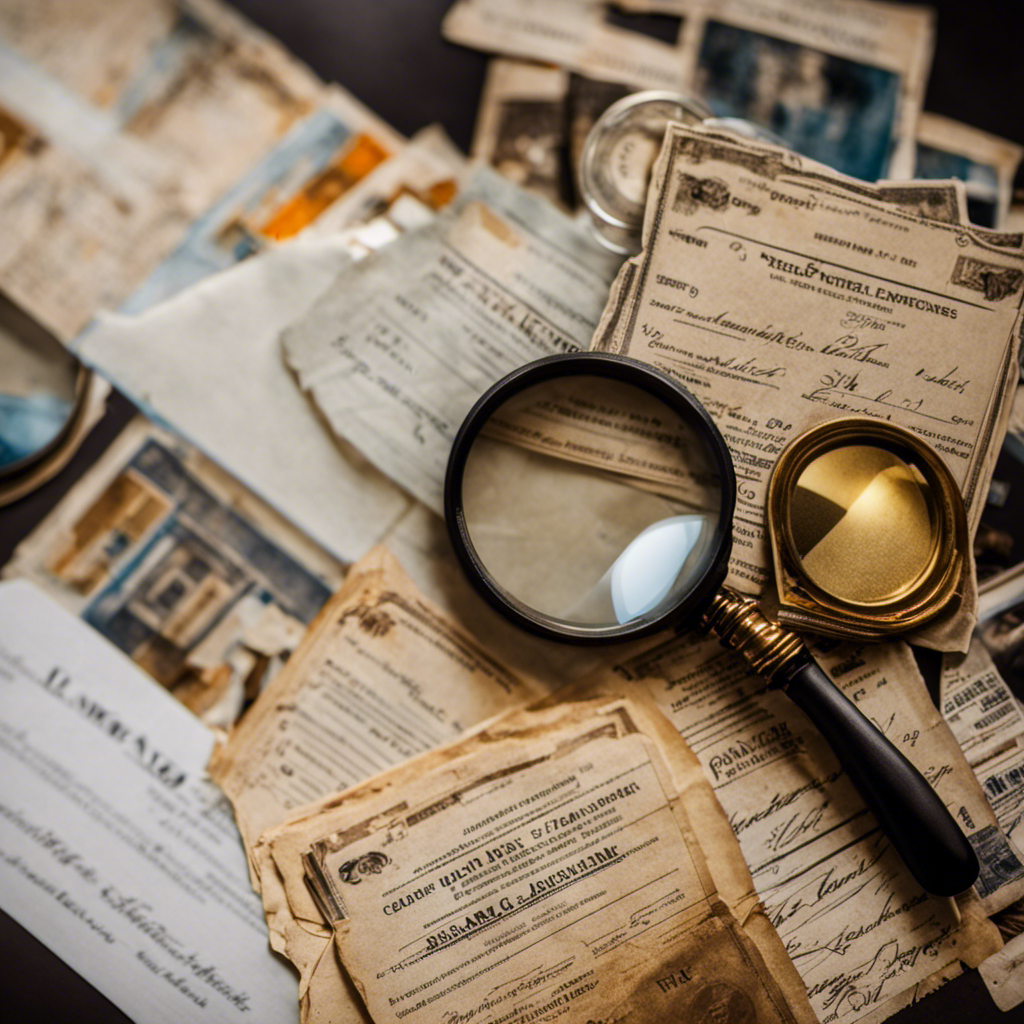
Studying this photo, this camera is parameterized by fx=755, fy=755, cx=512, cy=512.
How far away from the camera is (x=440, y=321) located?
0.98 m

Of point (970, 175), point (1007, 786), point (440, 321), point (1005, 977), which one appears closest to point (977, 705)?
point (1007, 786)

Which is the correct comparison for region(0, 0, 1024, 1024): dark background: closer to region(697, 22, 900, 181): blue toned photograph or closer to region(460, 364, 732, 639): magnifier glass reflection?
region(697, 22, 900, 181): blue toned photograph

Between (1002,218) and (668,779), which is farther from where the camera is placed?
(1002,218)

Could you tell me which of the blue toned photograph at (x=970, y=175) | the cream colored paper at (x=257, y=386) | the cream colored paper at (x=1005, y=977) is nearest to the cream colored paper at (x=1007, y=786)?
the cream colored paper at (x=1005, y=977)

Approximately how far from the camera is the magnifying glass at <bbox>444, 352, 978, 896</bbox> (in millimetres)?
809

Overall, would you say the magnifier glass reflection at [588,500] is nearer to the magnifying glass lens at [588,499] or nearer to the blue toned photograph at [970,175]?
the magnifying glass lens at [588,499]

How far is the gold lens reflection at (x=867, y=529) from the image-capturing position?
0.87 metres

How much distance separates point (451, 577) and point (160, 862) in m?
0.51

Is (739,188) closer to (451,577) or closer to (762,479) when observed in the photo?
(762,479)

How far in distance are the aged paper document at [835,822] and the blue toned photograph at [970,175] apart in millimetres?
616

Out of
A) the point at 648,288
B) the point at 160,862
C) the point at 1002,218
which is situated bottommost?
the point at 160,862

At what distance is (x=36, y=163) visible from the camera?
1058mm

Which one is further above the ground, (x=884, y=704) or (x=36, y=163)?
(x=36, y=163)

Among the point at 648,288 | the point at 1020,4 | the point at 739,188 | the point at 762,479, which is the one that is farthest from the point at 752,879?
the point at 1020,4
